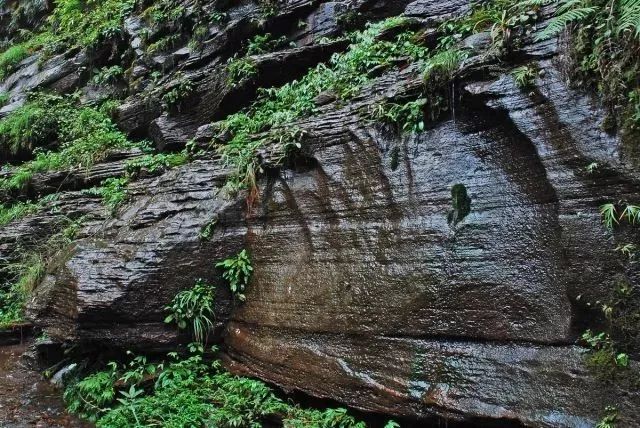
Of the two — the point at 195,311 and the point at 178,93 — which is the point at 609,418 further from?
the point at 178,93

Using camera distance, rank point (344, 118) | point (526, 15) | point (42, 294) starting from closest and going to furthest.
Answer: point (526, 15), point (344, 118), point (42, 294)

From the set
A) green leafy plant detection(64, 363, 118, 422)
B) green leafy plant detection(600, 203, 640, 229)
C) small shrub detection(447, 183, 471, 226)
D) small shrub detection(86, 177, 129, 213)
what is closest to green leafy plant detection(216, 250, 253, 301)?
green leafy plant detection(64, 363, 118, 422)

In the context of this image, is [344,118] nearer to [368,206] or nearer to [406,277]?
[368,206]

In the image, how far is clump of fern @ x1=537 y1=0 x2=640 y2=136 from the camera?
4.03m

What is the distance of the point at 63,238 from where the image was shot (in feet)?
29.4

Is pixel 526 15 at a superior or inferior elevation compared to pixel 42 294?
superior

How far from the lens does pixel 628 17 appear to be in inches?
153

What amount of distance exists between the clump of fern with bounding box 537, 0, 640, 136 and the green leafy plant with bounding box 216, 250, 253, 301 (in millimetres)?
4191

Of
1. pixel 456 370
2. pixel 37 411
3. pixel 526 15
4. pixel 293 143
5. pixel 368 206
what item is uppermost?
pixel 526 15

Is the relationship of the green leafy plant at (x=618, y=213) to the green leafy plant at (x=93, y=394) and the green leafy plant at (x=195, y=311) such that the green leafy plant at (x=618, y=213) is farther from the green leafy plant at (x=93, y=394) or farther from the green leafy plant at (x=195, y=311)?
the green leafy plant at (x=93, y=394)

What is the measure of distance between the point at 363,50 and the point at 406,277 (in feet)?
12.5

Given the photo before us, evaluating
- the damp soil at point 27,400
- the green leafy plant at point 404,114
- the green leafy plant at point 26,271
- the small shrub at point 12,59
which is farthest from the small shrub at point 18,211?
the green leafy plant at point 404,114

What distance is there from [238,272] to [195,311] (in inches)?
28.7

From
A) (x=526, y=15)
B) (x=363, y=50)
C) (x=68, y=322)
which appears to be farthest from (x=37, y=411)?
(x=526, y=15)
